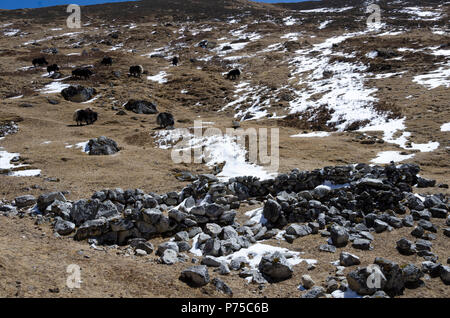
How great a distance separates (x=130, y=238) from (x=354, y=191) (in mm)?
7677

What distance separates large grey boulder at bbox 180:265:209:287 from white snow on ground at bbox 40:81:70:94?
36045mm

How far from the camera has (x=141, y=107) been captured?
1216 inches

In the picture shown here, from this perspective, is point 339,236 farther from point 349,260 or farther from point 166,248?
point 166,248

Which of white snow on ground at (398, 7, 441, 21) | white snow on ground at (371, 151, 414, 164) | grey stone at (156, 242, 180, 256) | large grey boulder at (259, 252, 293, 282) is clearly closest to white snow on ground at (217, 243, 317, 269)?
large grey boulder at (259, 252, 293, 282)

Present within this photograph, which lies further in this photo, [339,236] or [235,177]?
[235,177]

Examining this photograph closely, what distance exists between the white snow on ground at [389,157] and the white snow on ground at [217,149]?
6.01 m

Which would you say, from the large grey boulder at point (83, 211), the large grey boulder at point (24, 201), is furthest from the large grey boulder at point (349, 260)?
the large grey boulder at point (24, 201)

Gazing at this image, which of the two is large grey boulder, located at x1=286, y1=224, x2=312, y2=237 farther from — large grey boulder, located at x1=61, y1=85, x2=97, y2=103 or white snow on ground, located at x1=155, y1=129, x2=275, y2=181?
large grey boulder, located at x1=61, y1=85, x2=97, y2=103

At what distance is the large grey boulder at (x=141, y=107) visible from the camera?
1210 inches

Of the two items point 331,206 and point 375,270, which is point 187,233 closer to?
point 331,206

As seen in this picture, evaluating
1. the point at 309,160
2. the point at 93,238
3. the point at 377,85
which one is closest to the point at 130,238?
the point at 93,238

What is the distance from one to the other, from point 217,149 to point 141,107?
50.5 feet

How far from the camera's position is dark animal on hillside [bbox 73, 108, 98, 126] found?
26.8m

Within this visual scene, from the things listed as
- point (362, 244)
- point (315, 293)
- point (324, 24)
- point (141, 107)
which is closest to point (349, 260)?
point (362, 244)
